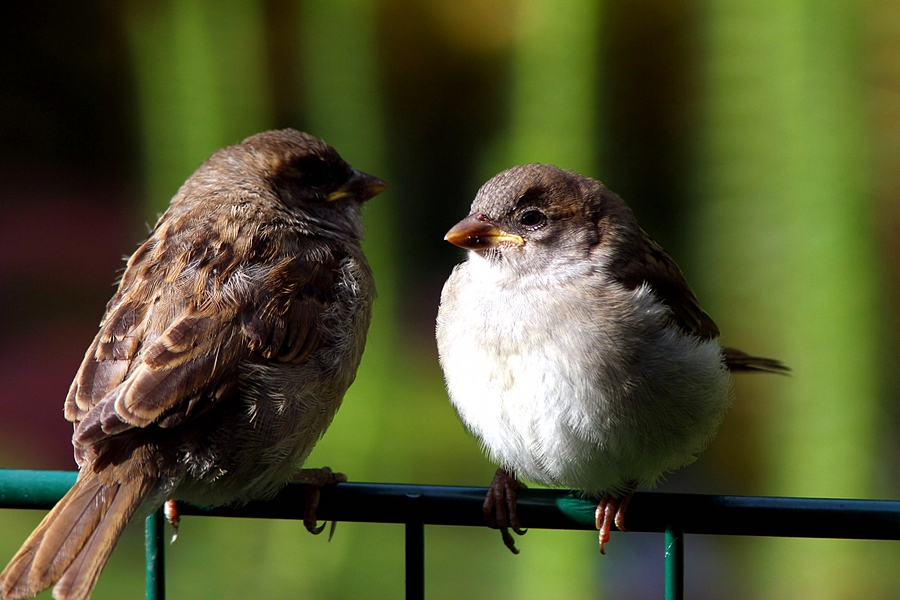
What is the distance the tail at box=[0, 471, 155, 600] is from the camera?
1.69m

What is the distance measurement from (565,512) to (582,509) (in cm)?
3

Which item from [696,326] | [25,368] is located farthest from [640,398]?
[25,368]

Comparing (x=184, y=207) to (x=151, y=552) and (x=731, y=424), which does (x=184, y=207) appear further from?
(x=731, y=424)

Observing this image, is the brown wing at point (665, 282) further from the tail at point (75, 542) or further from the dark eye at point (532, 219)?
the tail at point (75, 542)

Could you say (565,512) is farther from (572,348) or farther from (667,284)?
(667,284)

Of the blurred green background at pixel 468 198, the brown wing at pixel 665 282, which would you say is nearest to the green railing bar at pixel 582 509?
the brown wing at pixel 665 282

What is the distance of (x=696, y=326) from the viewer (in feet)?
8.21

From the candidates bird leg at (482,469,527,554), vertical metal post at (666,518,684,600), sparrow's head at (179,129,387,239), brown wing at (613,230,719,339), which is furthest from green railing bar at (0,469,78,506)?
brown wing at (613,230,719,339)

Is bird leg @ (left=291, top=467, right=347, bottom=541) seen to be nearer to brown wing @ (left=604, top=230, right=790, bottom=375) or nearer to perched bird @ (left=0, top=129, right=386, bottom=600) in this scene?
perched bird @ (left=0, top=129, right=386, bottom=600)

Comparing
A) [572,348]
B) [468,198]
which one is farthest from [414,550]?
[468,198]

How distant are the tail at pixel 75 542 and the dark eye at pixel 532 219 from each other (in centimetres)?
112

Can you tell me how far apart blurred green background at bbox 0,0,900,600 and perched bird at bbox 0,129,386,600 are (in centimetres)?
80

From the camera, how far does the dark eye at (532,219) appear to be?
246cm

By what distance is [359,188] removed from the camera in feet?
9.75
